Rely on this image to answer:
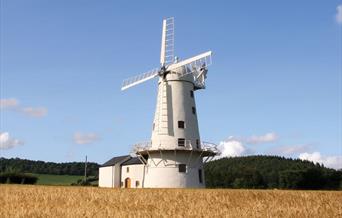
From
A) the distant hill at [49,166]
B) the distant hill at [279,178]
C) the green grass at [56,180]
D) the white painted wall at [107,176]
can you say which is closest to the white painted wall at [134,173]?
the white painted wall at [107,176]

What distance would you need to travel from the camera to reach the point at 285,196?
19.7 meters

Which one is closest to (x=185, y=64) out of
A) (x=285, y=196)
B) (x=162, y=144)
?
(x=162, y=144)

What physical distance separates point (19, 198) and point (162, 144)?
23772mm

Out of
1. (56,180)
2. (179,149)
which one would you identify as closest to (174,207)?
(179,149)

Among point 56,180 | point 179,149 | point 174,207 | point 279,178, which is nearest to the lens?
point 174,207

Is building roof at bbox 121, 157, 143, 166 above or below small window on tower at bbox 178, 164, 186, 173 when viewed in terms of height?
above

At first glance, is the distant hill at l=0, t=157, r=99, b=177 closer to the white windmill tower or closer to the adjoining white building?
the adjoining white building

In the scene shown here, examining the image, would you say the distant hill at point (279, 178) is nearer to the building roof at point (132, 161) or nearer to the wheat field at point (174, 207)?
the building roof at point (132, 161)

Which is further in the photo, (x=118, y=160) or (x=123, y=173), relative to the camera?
(x=118, y=160)

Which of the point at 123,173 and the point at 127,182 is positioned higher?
the point at 123,173

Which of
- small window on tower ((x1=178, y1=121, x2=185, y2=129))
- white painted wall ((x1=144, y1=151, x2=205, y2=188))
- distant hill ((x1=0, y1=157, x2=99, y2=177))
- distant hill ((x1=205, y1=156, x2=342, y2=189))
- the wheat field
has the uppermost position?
distant hill ((x1=0, y1=157, x2=99, y2=177))

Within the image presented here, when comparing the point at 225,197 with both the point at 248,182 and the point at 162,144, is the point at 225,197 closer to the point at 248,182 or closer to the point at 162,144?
the point at 162,144

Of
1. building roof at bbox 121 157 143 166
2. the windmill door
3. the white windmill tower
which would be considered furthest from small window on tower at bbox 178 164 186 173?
the windmill door

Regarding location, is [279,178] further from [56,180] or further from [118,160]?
[56,180]
